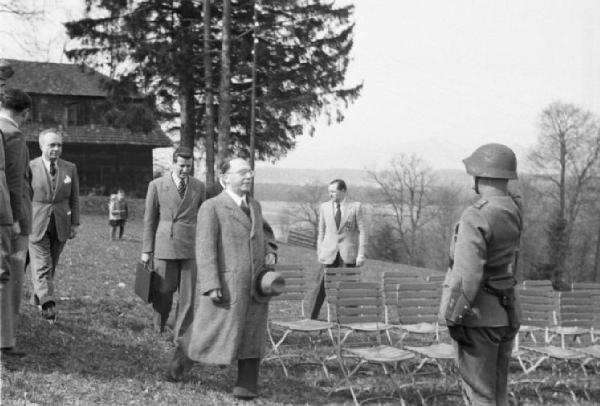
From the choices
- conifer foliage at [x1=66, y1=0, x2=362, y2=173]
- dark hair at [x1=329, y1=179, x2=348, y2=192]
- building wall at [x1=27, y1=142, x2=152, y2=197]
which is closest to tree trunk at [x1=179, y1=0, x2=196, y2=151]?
conifer foliage at [x1=66, y1=0, x2=362, y2=173]

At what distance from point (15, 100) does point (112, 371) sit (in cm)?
243

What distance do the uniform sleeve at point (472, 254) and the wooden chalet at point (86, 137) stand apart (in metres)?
38.3

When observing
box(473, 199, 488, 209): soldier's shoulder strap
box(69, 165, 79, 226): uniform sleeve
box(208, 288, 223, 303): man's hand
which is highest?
box(473, 199, 488, 209): soldier's shoulder strap

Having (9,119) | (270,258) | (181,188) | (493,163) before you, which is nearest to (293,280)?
(181,188)

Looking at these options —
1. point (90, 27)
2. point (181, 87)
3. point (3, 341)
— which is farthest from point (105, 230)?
point (3, 341)

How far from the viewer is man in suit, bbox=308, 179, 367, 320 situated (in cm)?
1026

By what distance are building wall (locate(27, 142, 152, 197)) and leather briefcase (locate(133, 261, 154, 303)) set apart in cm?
3587

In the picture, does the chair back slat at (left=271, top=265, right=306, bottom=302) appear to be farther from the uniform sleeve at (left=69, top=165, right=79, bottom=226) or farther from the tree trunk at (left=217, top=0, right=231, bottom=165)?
the tree trunk at (left=217, top=0, right=231, bottom=165)

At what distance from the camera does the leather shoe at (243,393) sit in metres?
6.34

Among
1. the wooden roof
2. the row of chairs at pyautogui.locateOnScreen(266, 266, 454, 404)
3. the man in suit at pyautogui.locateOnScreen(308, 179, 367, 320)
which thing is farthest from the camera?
the wooden roof

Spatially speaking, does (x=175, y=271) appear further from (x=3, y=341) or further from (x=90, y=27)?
(x=90, y=27)

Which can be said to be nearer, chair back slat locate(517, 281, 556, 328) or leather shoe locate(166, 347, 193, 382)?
leather shoe locate(166, 347, 193, 382)

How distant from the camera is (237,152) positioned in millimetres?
31281

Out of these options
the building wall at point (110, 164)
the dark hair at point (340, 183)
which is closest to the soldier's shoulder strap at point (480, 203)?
the dark hair at point (340, 183)
